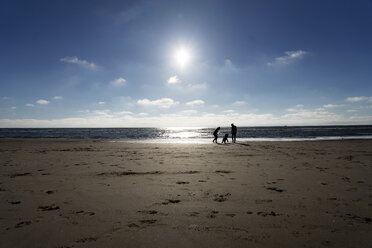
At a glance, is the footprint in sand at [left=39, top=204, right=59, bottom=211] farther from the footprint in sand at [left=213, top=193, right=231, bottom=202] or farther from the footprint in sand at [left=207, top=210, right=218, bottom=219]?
the footprint in sand at [left=213, top=193, right=231, bottom=202]

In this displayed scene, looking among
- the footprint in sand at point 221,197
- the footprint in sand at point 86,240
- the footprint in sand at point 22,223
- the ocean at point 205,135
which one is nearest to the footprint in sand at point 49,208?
the footprint in sand at point 22,223

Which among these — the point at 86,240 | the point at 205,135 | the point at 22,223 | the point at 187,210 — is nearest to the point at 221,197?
the point at 187,210

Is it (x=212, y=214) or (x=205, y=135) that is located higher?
(x=205, y=135)

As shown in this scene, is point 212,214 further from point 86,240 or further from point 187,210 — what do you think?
point 86,240

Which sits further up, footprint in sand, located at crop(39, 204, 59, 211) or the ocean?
the ocean

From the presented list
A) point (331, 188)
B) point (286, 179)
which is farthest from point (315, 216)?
point (286, 179)

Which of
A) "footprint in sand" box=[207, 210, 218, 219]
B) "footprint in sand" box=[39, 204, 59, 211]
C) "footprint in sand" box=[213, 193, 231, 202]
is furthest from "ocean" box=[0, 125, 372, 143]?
"footprint in sand" box=[207, 210, 218, 219]

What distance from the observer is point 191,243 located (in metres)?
3.36

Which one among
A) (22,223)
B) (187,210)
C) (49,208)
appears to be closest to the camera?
(22,223)

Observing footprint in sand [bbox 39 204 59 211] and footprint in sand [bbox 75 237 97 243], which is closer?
footprint in sand [bbox 75 237 97 243]

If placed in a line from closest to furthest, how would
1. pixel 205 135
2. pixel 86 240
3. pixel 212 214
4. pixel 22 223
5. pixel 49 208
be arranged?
1. pixel 86 240
2. pixel 22 223
3. pixel 212 214
4. pixel 49 208
5. pixel 205 135

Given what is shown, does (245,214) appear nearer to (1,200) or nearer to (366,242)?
(366,242)

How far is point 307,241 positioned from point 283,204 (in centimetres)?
156

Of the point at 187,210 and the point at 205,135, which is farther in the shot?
the point at 205,135
